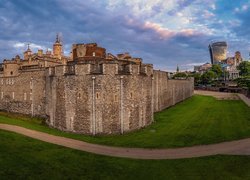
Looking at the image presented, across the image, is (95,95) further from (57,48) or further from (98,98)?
(57,48)

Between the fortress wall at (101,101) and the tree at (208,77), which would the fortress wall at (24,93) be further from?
the tree at (208,77)

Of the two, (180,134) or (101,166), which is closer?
(101,166)

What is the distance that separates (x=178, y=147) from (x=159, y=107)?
2696cm

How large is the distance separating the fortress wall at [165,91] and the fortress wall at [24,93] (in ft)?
62.8

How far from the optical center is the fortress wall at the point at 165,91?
5078 centimetres

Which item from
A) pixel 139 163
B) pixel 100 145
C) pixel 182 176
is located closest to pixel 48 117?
pixel 100 145

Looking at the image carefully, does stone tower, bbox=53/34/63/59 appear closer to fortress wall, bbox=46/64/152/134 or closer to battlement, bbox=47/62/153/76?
battlement, bbox=47/62/153/76

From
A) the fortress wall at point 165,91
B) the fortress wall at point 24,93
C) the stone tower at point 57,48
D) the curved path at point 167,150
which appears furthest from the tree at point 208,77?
the curved path at point 167,150

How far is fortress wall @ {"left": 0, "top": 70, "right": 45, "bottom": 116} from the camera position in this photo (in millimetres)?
42125

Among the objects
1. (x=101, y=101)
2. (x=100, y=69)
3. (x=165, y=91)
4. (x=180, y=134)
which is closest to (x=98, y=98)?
(x=101, y=101)

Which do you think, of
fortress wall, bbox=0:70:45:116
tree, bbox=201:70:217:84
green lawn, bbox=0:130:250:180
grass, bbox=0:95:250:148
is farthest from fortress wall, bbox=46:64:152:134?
tree, bbox=201:70:217:84

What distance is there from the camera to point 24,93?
149ft

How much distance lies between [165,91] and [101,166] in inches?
1521

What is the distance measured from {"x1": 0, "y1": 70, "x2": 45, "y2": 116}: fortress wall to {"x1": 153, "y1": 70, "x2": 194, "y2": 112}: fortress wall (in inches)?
753
